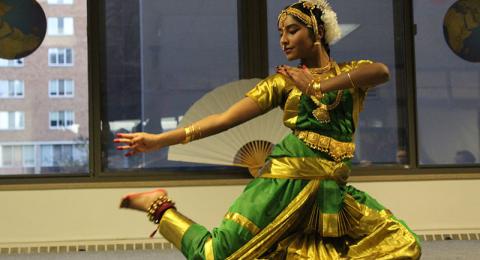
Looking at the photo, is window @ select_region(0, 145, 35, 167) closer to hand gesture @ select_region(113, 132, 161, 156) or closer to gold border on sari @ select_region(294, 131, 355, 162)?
hand gesture @ select_region(113, 132, 161, 156)

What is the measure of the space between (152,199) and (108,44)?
2528 millimetres

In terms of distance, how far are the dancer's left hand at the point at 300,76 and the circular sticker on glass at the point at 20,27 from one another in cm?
274

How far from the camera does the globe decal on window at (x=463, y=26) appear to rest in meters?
4.90

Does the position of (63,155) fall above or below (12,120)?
below

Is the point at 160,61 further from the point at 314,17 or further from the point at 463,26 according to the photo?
the point at 314,17

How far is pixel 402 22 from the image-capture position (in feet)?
15.9

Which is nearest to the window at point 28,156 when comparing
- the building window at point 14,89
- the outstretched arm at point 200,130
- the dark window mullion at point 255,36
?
the building window at point 14,89

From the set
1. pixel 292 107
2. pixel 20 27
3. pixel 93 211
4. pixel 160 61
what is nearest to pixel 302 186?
pixel 292 107

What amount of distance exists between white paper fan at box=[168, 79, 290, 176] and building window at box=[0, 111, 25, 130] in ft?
3.51

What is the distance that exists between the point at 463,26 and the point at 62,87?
2.96 meters

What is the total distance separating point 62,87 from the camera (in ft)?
15.0

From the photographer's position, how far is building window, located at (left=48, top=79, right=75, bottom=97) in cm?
458

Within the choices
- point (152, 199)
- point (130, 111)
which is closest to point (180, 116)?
point (130, 111)

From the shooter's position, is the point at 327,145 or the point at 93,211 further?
the point at 93,211
